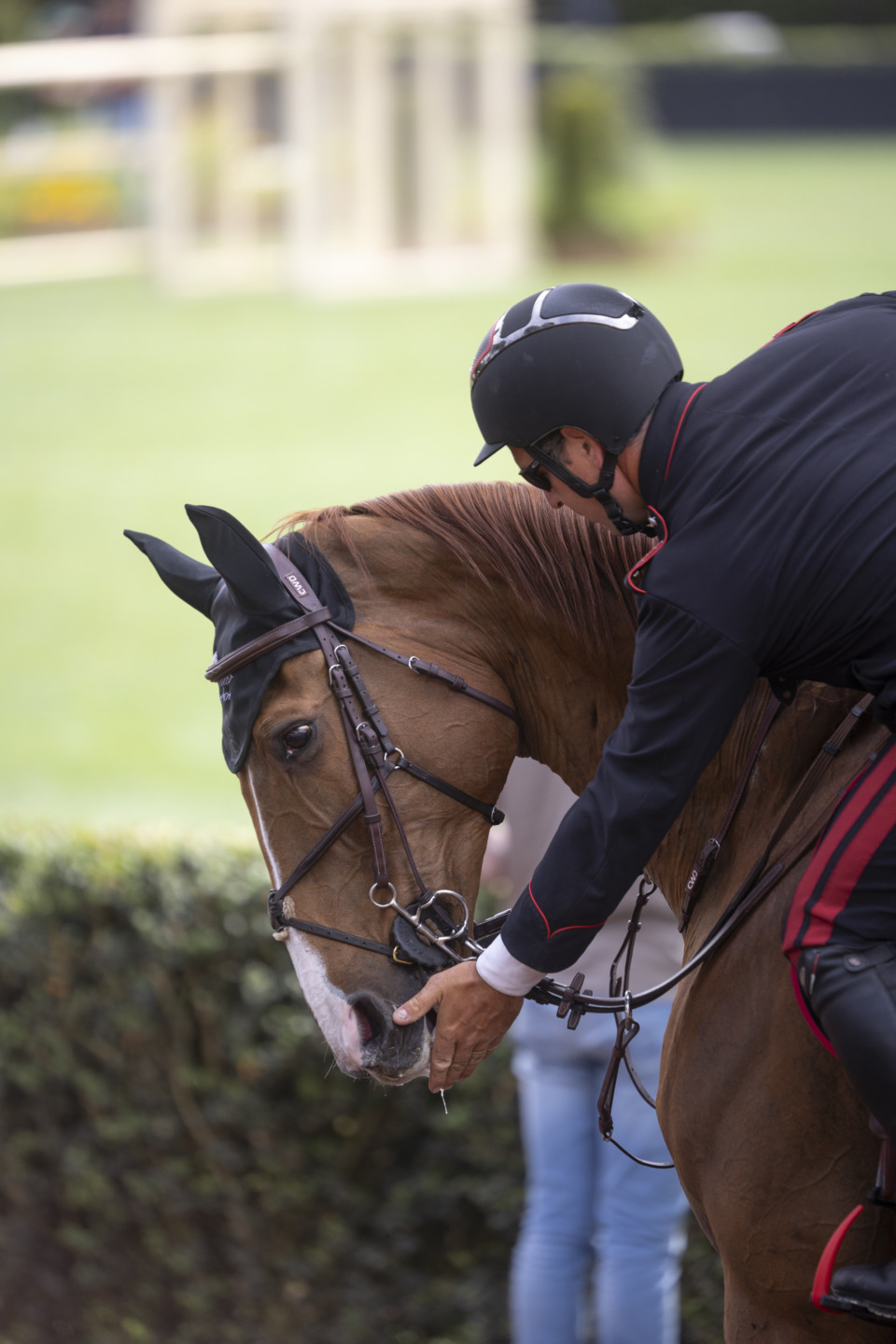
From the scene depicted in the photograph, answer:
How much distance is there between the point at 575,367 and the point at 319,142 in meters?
18.1

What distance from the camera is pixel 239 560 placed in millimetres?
2389

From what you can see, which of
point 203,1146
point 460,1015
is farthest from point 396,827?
point 203,1146

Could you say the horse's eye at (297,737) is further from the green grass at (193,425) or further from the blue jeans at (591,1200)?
the green grass at (193,425)

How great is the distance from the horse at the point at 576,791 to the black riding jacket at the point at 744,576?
1.01 ft

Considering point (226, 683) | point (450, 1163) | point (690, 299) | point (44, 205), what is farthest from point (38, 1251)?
point (44, 205)

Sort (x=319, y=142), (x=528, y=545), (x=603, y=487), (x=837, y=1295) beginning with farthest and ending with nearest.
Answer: (x=319, y=142) < (x=528, y=545) < (x=603, y=487) < (x=837, y=1295)

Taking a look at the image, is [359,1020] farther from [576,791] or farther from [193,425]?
[193,425]

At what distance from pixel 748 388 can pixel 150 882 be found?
10.1 feet

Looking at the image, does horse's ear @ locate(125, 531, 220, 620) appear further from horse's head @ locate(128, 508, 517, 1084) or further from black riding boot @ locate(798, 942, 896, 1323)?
black riding boot @ locate(798, 942, 896, 1323)

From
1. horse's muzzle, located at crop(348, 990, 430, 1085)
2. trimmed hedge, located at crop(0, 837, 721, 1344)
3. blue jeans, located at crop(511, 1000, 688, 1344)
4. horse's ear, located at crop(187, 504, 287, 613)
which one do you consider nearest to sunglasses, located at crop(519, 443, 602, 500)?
horse's ear, located at crop(187, 504, 287, 613)

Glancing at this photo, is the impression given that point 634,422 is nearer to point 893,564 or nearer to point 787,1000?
point 893,564

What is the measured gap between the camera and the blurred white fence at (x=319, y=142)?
60.6 ft

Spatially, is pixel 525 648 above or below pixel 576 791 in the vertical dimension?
above

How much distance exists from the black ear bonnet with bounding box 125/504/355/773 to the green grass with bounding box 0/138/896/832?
5170 mm
